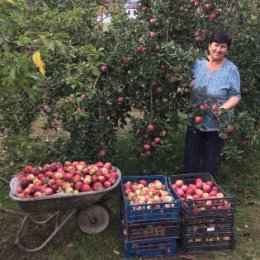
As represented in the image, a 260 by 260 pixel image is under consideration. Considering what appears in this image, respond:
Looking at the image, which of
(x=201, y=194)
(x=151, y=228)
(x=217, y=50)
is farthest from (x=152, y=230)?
(x=217, y=50)

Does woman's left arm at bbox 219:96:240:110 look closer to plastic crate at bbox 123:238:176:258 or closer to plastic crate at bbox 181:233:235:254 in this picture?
plastic crate at bbox 181:233:235:254

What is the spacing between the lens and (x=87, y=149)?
4.23 m

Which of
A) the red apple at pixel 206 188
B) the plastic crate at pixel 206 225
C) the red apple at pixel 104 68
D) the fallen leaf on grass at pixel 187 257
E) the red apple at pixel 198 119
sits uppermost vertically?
the red apple at pixel 104 68

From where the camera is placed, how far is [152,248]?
3492 millimetres

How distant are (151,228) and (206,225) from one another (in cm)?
50

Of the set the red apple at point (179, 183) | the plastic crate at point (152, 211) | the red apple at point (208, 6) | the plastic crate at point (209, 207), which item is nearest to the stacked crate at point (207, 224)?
the plastic crate at point (209, 207)

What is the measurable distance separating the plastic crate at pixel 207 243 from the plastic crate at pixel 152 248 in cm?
12

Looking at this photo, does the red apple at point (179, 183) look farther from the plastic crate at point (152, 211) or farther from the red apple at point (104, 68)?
the red apple at point (104, 68)

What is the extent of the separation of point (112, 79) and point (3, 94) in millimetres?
1202

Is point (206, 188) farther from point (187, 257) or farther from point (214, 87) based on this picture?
point (214, 87)

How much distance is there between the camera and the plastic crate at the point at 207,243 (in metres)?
3.52

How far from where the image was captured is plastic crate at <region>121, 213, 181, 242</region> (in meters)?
A: 3.39

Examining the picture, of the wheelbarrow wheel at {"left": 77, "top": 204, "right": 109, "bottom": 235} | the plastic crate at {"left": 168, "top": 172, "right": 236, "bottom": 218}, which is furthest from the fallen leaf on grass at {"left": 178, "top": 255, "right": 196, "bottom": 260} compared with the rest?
the wheelbarrow wheel at {"left": 77, "top": 204, "right": 109, "bottom": 235}

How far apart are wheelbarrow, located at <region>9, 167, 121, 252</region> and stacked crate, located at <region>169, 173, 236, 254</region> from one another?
27.8 inches
